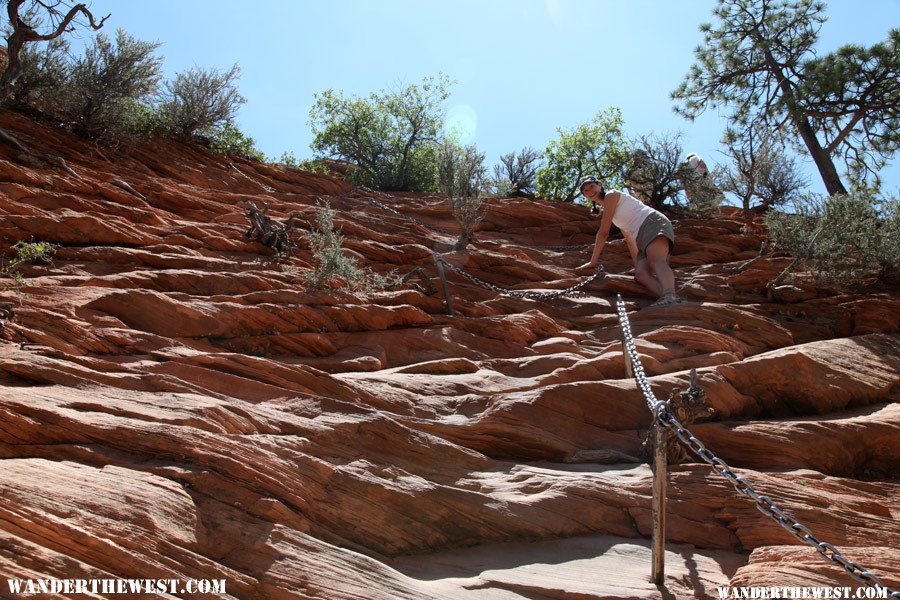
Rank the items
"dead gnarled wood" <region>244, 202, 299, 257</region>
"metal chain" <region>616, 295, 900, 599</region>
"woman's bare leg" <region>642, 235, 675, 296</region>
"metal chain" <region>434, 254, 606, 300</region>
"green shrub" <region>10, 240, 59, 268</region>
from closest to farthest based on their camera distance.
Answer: "metal chain" <region>616, 295, 900, 599</region>, "green shrub" <region>10, 240, 59, 268</region>, "metal chain" <region>434, 254, 606, 300</region>, "dead gnarled wood" <region>244, 202, 299, 257</region>, "woman's bare leg" <region>642, 235, 675, 296</region>

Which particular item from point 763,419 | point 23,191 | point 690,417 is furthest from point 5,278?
point 763,419

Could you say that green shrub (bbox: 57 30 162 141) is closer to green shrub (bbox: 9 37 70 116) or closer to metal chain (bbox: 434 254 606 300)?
green shrub (bbox: 9 37 70 116)

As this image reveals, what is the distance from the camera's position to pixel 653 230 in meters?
11.2

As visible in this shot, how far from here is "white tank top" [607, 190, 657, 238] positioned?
1143cm

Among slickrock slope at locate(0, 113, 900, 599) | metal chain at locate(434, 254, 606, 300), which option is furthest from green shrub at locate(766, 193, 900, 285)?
metal chain at locate(434, 254, 606, 300)

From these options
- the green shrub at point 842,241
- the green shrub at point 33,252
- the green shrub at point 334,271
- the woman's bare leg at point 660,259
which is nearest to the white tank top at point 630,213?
the woman's bare leg at point 660,259

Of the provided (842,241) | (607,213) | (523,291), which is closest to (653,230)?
(607,213)

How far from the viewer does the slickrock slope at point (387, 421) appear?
4.49 metres

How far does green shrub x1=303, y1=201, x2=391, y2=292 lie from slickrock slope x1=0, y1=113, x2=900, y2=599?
0.99ft

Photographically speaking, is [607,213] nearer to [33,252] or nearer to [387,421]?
[387,421]

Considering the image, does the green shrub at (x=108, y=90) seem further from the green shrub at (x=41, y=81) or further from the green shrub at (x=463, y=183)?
the green shrub at (x=463, y=183)

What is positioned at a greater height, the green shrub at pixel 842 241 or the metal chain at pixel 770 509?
the green shrub at pixel 842 241

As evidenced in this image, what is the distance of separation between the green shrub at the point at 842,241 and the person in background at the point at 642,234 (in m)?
2.32

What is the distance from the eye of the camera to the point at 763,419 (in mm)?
7863
